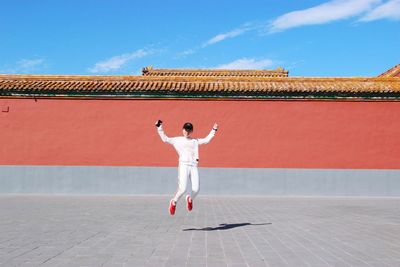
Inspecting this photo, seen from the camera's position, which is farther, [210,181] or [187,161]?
[210,181]

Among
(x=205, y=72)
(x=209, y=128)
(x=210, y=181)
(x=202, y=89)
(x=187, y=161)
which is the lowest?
(x=210, y=181)

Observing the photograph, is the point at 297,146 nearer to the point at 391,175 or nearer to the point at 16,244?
the point at 391,175

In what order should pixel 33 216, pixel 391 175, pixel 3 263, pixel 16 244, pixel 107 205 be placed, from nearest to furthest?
pixel 3 263
pixel 16 244
pixel 33 216
pixel 107 205
pixel 391 175

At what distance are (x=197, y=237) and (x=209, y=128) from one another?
28.0ft

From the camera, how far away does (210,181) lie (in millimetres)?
14086

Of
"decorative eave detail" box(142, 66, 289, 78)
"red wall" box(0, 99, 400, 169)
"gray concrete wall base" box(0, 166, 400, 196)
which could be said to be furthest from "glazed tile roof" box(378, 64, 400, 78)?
"decorative eave detail" box(142, 66, 289, 78)

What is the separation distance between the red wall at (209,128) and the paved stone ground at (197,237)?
14.7 ft

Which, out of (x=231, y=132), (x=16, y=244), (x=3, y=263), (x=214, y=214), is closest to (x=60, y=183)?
(x=231, y=132)

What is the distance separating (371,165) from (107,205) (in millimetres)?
8479

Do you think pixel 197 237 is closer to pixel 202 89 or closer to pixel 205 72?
pixel 202 89

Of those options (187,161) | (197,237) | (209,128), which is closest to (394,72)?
(209,128)

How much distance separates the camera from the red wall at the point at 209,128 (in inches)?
555

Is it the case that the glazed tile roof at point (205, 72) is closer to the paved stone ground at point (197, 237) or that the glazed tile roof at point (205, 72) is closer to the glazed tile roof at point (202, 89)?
the glazed tile roof at point (202, 89)

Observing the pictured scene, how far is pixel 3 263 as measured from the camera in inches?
166
